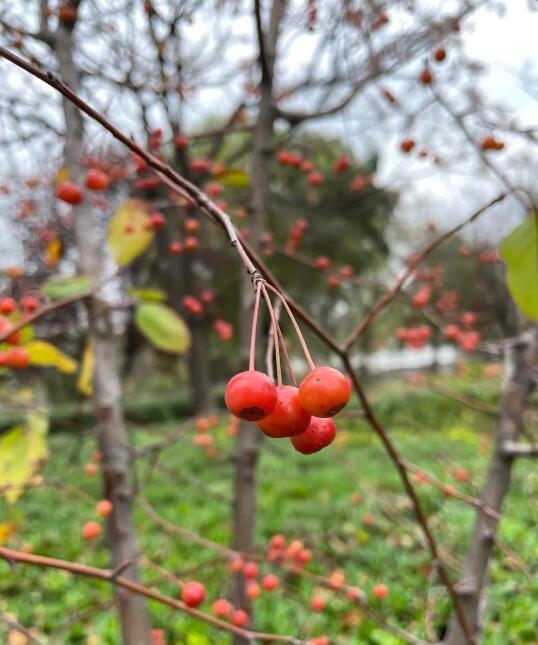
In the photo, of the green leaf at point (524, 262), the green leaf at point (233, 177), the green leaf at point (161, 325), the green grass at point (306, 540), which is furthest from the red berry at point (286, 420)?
the green leaf at point (161, 325)

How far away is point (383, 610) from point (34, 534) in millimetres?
3037

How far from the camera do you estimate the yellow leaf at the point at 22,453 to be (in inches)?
54.4

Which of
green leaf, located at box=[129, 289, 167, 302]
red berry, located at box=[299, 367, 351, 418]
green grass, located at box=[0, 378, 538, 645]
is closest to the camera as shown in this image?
red berry, located at box=[299, 367, 351, 418]

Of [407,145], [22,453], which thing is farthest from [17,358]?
[407,145]

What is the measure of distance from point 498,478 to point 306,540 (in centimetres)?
111

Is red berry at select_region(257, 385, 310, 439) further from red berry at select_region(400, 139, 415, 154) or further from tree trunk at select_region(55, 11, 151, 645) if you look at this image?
red berry at select_region(400, 139, 415, 154)

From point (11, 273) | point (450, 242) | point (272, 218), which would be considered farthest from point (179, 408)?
point (11, 273)

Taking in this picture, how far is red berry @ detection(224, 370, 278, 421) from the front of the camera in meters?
0.51

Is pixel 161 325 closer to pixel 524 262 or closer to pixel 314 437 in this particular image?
pixel 314 437

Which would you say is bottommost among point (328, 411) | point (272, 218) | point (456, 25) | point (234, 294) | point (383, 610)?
point (383, 610)

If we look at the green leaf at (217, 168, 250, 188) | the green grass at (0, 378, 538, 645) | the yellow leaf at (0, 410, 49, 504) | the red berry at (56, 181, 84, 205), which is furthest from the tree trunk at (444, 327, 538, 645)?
the red berry at (56, 181, 84, 205)

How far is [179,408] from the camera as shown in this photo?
505 inches

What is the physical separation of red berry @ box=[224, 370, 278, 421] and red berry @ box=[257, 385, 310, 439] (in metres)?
0.01

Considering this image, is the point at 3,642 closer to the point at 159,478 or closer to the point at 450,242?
the point at 159,478
